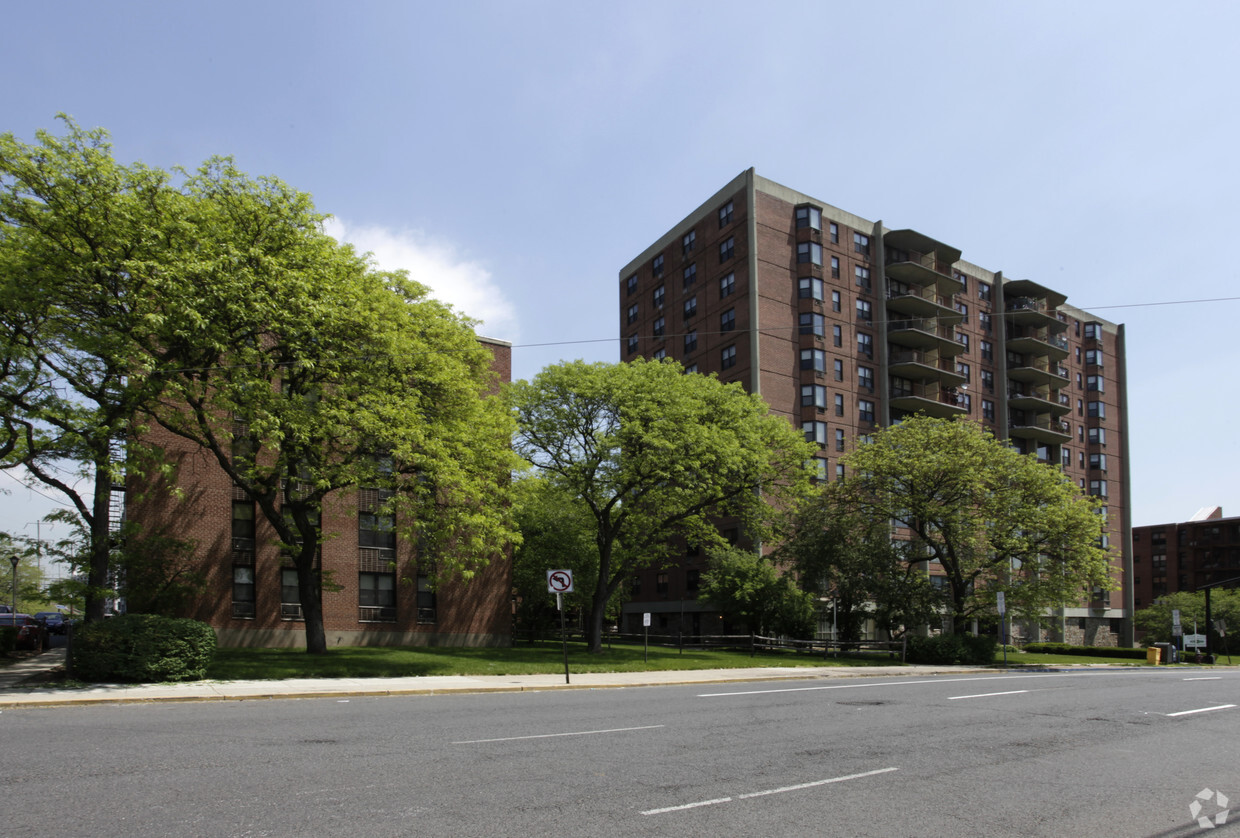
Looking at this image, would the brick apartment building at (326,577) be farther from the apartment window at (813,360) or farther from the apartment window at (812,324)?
the apartment window at (812,324)

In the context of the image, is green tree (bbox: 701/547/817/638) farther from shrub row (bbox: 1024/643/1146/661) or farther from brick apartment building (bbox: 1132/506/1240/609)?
brick apartment building (bbox: 1132/506/1240/609)

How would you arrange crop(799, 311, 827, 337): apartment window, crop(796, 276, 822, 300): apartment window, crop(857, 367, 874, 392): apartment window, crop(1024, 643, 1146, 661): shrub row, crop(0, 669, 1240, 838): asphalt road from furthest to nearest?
crop(857, 367, 874, 392): apartment window
crop(796, 276, 822, 300): apartment window
crop(799, 311, 827, 337): apartment window
crop(1024, 643, 1146, 661): shrub row
crop(0, 669, 1240, 838): asphalt road

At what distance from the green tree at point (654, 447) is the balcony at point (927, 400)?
1296 inches

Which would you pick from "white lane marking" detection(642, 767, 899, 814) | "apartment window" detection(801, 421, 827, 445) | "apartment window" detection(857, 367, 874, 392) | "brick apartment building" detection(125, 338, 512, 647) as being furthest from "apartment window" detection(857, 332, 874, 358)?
"white lane marking" detection(642, 767, 899, 814)

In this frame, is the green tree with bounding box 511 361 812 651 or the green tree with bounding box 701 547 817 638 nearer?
the green tree with bounding box 511 361 812 651

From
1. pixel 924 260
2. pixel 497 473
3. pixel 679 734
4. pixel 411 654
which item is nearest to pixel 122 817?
A: pixel 679 734

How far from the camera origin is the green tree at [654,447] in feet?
109

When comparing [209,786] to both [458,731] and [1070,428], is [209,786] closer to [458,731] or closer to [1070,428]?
[458,731]

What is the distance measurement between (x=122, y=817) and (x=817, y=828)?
216 inches

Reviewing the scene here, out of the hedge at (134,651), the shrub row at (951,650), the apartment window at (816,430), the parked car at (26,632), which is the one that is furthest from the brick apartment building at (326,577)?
the apartment window at (816,430)

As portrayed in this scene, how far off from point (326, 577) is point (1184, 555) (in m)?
127

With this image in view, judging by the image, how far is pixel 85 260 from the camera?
19.6m

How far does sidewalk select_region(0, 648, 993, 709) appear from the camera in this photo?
16.1m

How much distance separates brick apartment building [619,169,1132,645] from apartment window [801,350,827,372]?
0.47 feet
